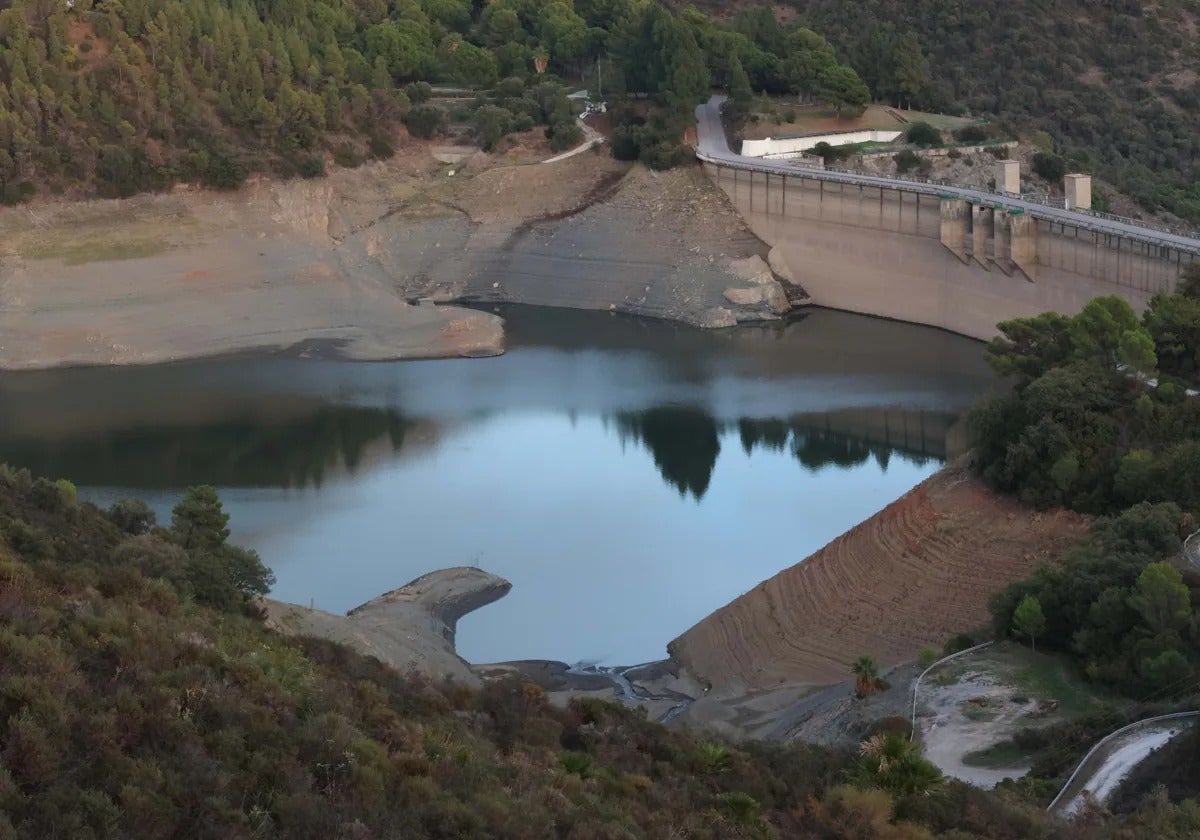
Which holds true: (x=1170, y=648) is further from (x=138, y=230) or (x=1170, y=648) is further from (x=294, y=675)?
(x=138, y=230)

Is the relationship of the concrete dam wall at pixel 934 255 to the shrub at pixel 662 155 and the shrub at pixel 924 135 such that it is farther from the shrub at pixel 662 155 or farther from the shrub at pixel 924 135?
the shrub at pixel 924 135

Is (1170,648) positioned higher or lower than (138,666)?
lower

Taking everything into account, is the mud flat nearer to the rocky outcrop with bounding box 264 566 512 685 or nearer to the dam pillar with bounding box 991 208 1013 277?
the dam pillar with bounding box 991 208 1013 277

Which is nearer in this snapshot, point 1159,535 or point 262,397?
point 1159,535

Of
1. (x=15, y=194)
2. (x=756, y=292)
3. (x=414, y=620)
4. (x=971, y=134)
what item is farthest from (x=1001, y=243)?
(x=15, y=194)

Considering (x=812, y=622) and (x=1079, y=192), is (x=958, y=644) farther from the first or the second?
(x=1079, y=192)

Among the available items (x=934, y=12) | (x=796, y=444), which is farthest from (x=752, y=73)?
(x=796, y=444)
